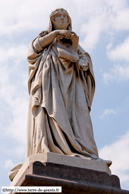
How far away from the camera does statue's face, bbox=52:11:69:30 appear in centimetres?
1068

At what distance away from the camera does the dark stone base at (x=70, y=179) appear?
7.04m

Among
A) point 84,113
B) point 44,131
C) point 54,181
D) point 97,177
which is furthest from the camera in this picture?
point 84,113

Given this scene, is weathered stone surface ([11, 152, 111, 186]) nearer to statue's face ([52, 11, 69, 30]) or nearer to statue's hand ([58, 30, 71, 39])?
statue's hand ([58, 30, 71, 39])

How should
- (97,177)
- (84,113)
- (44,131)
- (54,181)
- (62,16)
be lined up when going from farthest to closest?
1. (62,16)
2. (84,113)
3. (44,131)
4. (97,177)
5. (54,181)

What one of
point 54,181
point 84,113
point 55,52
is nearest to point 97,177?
point 54,181

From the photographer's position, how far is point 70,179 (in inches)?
298

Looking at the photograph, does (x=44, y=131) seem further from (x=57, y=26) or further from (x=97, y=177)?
(x=57, y=26)

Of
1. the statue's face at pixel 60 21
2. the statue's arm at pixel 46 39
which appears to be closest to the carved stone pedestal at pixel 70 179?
the statue's arm at pixel 46 39

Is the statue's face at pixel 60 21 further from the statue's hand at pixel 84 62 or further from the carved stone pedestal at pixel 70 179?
the carved stone pedestal at pixel 70 179

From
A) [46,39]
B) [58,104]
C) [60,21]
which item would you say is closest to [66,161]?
[58,104]

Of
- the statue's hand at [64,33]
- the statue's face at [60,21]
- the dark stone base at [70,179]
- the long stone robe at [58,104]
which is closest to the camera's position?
the dark stone base at [70,179]

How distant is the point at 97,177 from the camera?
7.91 m

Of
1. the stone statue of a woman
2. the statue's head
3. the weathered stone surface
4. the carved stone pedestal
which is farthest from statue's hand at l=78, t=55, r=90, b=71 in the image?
the carved stone pedestal

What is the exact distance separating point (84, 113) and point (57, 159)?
1903 millimetres
